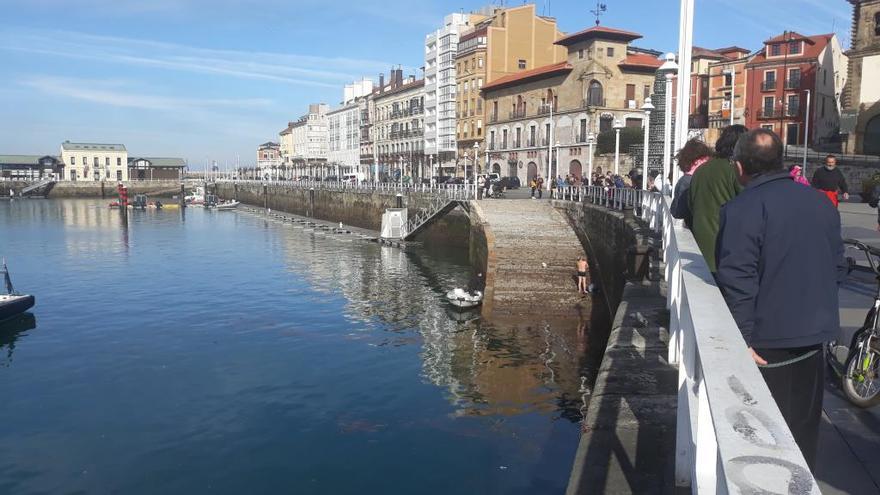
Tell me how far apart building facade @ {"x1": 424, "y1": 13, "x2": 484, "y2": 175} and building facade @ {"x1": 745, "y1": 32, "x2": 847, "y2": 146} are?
3324 cm

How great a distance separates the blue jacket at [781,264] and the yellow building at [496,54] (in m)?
68.6

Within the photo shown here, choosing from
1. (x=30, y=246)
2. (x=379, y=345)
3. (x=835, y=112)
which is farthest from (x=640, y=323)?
(x=835, y=112)

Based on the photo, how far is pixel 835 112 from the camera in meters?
61.3

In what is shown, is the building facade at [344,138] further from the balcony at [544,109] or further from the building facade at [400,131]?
the balcony at [544,109]

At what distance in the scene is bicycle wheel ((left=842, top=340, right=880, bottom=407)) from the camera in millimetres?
5633

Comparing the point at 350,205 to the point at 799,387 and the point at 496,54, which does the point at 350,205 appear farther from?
the point at 799,387

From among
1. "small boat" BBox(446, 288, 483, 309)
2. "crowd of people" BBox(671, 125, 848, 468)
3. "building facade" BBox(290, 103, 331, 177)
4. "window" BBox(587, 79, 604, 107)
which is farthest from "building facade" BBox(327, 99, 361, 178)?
"crowd of people" BBox(671, 125, 848, 468)

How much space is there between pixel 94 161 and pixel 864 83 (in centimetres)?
13583

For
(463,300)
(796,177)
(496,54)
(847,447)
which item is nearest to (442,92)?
(496,54)

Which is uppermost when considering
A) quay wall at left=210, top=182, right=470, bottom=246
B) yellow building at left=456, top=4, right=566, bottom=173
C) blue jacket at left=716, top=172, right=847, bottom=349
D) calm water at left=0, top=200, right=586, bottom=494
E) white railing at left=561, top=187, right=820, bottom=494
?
yellow building at left=456, top=4, right=566, bottom=173

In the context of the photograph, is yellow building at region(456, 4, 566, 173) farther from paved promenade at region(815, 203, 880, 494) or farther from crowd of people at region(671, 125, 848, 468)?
crowd of people at region(671, 125, 848, 468)

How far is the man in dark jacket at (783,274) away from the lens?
309cm

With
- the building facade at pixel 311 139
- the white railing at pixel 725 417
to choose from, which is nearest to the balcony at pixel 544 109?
the white railing at pixel 725 417

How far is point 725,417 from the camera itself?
202 centimetres
